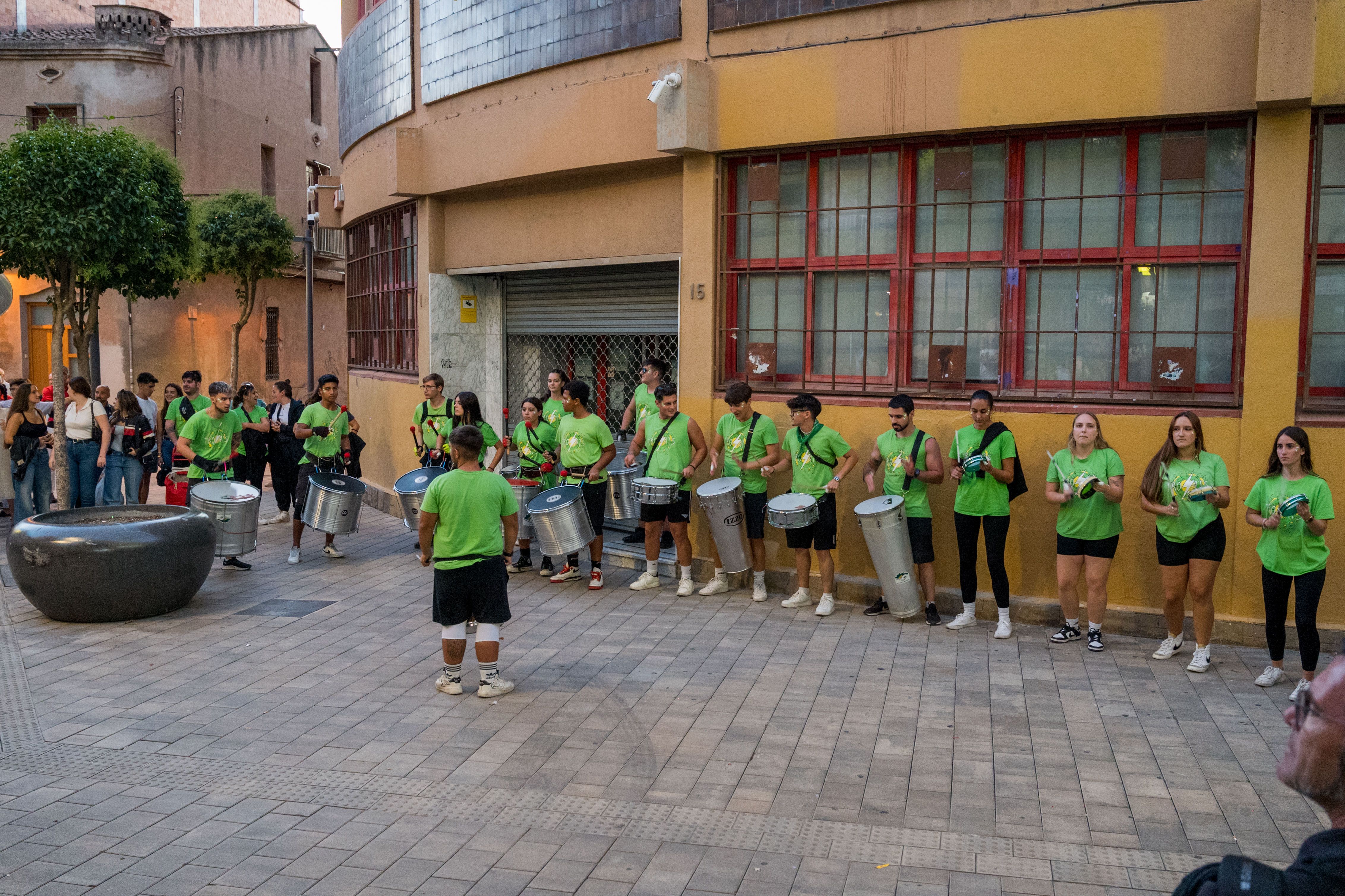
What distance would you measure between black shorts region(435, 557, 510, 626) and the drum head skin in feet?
8.80

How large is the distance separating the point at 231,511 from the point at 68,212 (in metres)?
4.27

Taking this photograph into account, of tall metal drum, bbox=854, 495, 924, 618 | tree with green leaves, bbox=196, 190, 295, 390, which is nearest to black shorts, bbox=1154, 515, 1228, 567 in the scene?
tall metal drum, bbox=854, 495, 924, 618

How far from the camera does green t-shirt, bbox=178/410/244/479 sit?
430 inches

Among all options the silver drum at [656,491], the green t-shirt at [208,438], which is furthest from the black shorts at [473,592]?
the green t-shirt at [208,438]

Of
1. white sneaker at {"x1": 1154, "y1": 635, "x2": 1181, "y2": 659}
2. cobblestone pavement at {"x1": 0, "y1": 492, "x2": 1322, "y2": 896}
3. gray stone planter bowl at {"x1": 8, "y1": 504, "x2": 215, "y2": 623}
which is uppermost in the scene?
gray stone planter bowl at {"x1": 8, "y1": 504, "x2": 215, "y2": 623}

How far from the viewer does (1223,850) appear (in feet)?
16.3

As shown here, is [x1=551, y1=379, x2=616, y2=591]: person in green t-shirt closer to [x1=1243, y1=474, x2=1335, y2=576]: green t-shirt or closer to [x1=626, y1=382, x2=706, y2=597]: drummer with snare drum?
[x1=626, y1=382, x2=706, y2=597]: drummer with snare drum

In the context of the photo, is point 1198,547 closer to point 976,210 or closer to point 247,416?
point 976,210

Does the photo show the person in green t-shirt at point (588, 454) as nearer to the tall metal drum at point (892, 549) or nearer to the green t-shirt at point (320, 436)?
the tall metal drum at point (892, 549)

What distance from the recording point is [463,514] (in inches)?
275

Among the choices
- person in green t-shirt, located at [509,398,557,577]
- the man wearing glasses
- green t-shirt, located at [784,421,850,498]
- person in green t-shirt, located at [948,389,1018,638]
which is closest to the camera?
the man wearing glasses

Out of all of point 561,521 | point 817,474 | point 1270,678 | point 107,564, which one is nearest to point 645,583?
point 561,521

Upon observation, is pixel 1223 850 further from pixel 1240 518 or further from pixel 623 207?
pixel 623 207

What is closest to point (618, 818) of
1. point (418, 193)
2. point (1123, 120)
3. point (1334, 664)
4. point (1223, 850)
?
point (1223, 850)
